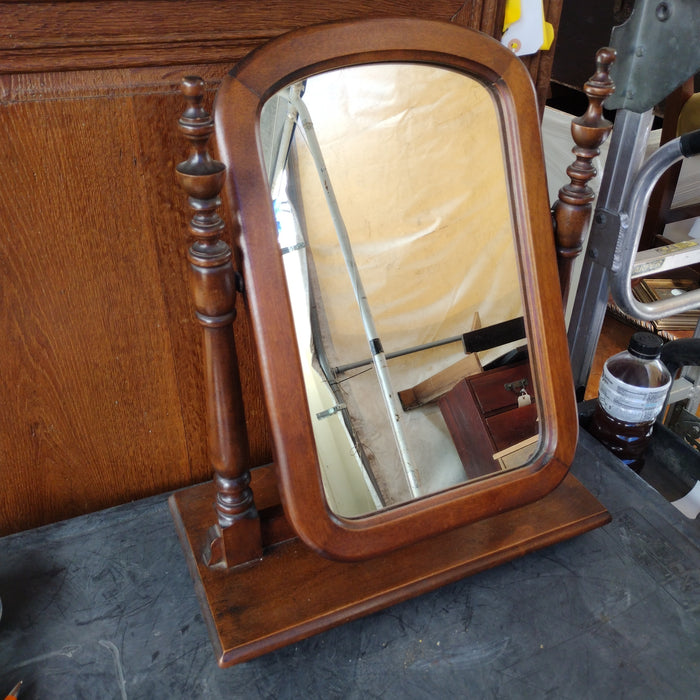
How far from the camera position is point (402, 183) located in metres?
0.75

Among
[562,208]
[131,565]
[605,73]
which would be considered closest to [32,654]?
[131,565]

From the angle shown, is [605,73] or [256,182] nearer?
[256,182]

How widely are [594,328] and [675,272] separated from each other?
4.36ft

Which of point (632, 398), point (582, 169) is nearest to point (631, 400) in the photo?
point (632, 398)

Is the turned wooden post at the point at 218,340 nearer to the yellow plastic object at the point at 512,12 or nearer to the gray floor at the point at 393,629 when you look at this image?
the gray floor at the point at 393,629

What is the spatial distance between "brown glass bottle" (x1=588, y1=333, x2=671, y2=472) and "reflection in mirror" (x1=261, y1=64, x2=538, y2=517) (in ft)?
0.68

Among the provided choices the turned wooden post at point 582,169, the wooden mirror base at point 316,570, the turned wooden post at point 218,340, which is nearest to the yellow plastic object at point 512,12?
the turned wooden post at point 582,169

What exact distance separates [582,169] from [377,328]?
0.91 ft

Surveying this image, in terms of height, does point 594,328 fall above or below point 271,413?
below

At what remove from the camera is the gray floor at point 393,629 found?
688 millimetres

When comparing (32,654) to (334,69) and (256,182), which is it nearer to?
(256,182)

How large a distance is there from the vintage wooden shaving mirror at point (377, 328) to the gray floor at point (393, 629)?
3cm

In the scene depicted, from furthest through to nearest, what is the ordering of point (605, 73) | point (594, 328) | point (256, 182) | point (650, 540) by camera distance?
point (594, 328) < point (650, 540) < point (605, 73) < point (256, 182)

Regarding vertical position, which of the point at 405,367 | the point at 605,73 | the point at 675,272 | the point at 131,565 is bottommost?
the point at 675,272
